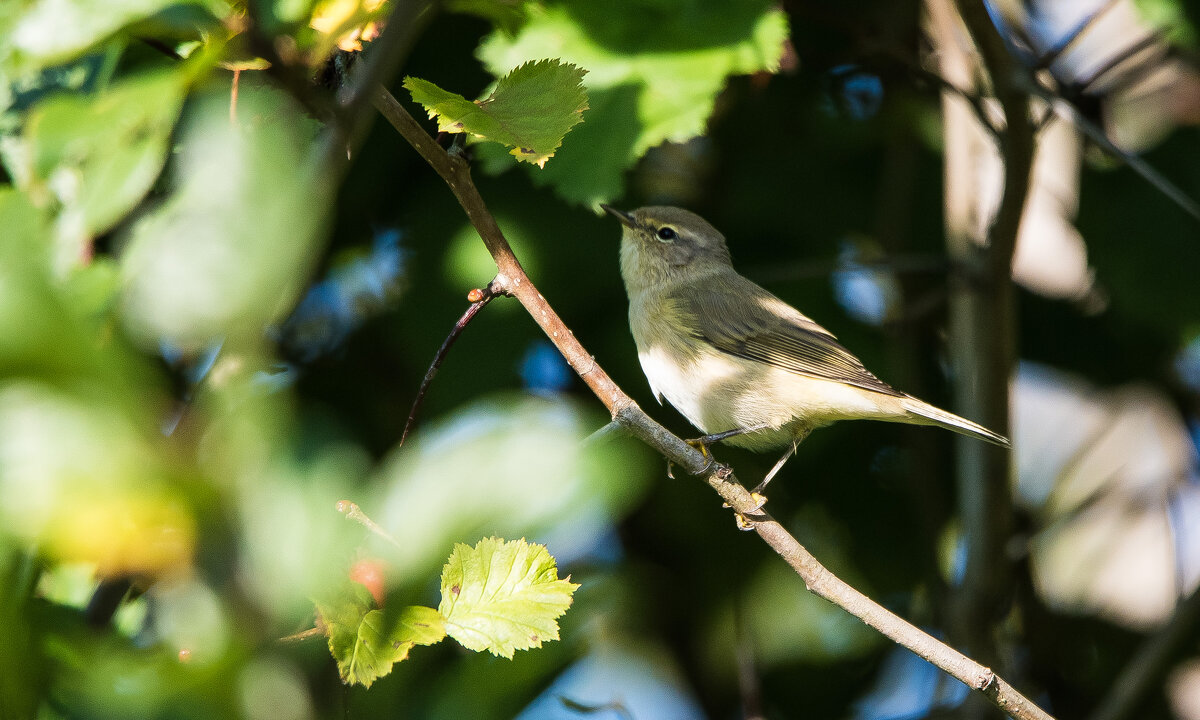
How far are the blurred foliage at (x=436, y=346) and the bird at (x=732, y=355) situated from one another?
0.13 meters

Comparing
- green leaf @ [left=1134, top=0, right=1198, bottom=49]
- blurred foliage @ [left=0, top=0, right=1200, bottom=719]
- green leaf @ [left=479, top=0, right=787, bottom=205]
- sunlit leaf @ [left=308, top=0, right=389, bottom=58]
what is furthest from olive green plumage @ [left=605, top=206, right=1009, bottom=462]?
sunlit leaf @ [left=308, top=0, right=389, bottom=58]

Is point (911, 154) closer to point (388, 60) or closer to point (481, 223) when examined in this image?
point (481, 223)

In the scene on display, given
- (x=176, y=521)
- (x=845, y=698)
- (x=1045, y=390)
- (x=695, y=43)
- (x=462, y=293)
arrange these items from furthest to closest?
(x=1045, y=390) → (x=845, y=698) → (x=462, y=293) → (x=695, y=43) → (x=176, y=521)

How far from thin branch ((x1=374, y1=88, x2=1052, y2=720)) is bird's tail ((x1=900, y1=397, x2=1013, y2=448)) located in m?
0.98

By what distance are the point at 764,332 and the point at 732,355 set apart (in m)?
0.16

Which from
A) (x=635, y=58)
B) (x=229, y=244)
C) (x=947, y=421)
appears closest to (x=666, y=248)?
(x=635, y=58)

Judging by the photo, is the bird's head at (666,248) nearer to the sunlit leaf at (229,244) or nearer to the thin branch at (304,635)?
the thin branch at (304,635)

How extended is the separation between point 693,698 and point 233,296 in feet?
11.2

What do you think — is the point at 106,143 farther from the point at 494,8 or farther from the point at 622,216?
the point at 622,216

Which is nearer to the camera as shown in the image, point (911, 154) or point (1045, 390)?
point (911, 154)

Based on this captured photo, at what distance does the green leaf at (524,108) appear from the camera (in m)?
1.55

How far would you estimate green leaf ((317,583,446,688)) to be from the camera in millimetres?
966

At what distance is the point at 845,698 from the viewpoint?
3592 millimetres

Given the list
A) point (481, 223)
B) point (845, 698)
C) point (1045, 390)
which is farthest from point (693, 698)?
point (481, 223)
